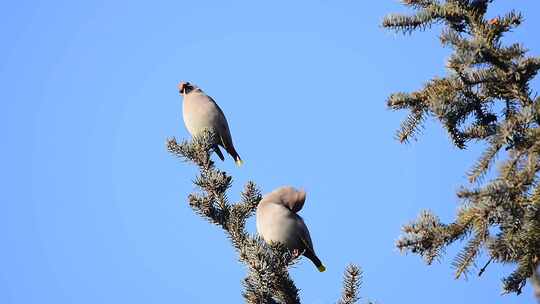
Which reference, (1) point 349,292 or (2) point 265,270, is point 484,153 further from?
(2) point 265,270

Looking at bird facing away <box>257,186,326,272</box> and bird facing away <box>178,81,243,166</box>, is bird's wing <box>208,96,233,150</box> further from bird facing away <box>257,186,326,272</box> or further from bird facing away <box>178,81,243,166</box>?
bird facing away <box>257,186,326,272</box>

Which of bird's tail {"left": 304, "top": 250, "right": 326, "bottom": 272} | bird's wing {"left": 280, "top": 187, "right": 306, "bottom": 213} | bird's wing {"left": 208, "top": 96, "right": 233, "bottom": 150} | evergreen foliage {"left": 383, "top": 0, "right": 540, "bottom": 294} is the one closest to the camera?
evergreen foliage {"left": 383, "top": 0, "right": 540, "bottom": 294}

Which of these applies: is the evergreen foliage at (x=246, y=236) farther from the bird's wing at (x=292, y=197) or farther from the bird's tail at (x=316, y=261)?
the bird's tail at (x=316, y=261)

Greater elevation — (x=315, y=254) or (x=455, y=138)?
(x=315, y=254)

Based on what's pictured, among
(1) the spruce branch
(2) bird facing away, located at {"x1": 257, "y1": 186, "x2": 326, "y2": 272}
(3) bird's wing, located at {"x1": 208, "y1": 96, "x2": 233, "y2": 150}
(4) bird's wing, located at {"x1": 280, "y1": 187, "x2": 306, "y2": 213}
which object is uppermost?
(3) bird's wing, located at {"x1": 208, "y1": 96, "x2": 233, "y2": 150}

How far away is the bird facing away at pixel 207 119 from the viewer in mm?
7105

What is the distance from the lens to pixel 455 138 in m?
3.46

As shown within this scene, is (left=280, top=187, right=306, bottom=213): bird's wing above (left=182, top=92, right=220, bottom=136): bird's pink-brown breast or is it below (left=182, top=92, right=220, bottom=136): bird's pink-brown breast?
below

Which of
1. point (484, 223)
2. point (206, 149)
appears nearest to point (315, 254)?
point (206, 149)

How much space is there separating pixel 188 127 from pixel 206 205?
3391 millimetres

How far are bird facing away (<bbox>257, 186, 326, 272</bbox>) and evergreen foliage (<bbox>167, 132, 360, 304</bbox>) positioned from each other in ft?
0.31

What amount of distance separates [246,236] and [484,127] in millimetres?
1335

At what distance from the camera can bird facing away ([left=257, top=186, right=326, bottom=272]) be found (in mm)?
4547

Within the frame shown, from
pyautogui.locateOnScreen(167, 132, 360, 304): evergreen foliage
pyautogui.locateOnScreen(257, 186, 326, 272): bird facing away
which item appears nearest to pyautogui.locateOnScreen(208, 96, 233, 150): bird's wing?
pyautogui.locateOnScreen(167, 132, 360, 304): evergreen foliage
